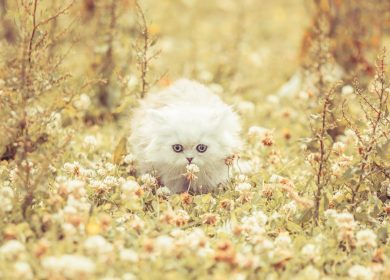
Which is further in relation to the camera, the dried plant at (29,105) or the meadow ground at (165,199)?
the dried plant at (29,105)

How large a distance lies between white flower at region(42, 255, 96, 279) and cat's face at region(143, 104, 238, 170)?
174 centimetres

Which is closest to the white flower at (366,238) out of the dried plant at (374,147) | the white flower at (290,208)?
the dried plant at (374,147)

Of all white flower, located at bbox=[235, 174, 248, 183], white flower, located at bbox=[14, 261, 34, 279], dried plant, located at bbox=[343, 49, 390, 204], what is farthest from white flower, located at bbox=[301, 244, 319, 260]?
white flower, located at bbox=[14, 261, 34, 279]

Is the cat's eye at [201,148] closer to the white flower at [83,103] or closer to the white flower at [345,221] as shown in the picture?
the white flower at [345,221]

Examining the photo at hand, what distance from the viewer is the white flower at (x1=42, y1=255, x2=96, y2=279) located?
2.70 metres

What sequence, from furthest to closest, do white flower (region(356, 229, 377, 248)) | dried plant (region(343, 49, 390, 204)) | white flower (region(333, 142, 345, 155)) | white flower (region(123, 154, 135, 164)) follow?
1. white flower (region(123, 154, 135, 164))
2. white flower (region(333, 142, 345, 155))
3. dried plant (region(343, 49, 390, 204))
4. white flower (region(356, 229, 377, 248))

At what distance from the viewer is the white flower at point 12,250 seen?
10.1 ft

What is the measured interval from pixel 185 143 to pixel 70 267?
186 centimetres

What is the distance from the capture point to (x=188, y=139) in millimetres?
4445

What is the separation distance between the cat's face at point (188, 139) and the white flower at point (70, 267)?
1739mm

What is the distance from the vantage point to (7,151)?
15.6 ft

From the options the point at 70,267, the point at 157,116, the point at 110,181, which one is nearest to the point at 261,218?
the point at 110,181

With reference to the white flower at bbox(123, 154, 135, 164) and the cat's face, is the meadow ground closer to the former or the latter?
the white flower at bbox(123, 154, 135, 164)

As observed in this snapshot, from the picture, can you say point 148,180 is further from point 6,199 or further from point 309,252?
point 309,252
